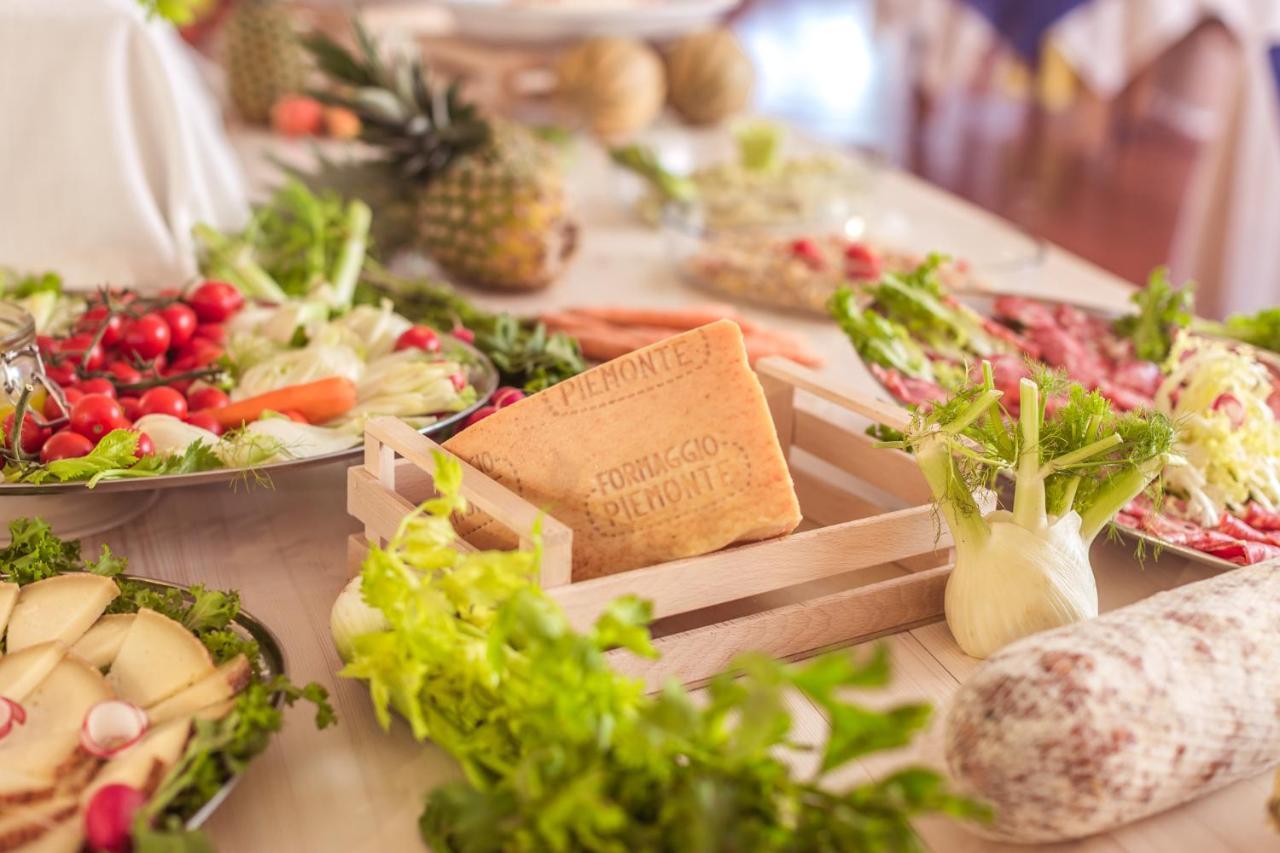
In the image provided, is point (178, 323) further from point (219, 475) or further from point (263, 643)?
point (263, 643)

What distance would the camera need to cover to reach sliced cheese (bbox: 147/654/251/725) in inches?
35.3

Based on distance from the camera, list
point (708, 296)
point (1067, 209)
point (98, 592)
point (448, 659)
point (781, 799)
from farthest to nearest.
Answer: point (1067, 209), point (708, 296), point (98, 592), point (448, 659), point (781, 799)

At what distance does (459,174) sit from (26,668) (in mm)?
1418

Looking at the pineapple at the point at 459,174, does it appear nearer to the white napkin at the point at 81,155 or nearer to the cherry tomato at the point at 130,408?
the white napkin at the point at 81,155

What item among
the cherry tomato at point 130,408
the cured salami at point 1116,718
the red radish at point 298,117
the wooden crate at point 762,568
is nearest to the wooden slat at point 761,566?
the wooden crate at point 762,568

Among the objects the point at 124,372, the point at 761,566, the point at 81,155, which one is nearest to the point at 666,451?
the point at 761,566

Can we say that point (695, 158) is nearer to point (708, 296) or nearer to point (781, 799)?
point (708, 296)

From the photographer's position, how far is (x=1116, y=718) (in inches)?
33.1

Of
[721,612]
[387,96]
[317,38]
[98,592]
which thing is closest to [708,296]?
[387,96]

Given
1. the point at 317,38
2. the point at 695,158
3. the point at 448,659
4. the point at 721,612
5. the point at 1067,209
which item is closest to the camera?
the point at 448,659

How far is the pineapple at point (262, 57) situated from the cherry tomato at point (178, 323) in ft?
5.94

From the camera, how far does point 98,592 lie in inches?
39.8

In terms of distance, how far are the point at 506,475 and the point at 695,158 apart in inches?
89.1

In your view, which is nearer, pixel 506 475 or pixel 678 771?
pixel 678 771
